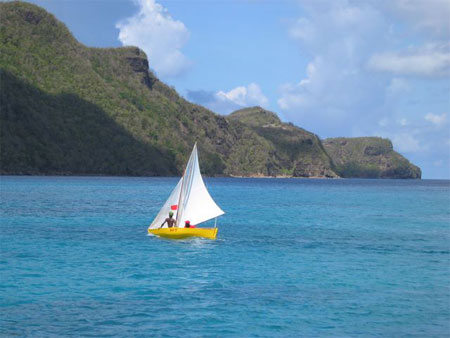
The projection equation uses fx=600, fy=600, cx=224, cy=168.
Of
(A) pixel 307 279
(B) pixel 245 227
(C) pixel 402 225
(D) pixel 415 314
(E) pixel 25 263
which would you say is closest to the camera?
(D) pixel 415 314

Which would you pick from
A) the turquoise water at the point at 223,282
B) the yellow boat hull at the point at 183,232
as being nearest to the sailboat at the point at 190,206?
the yellow boat hull at the point at 183,232

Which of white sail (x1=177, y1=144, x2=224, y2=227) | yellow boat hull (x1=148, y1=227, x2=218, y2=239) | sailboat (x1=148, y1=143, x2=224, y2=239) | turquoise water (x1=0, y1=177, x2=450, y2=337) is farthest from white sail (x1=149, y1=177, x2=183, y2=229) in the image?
turquoise water (x1=0, y1=177, x2=450, y2=337)

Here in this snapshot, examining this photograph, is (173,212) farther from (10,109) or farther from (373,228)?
(10,109)

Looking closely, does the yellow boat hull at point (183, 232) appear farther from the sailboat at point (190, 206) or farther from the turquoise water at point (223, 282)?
the turquoise water at point (223, 282)

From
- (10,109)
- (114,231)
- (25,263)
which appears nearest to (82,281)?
(25,263)

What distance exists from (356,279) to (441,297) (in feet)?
14.8

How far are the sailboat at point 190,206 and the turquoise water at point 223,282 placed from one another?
90 cm

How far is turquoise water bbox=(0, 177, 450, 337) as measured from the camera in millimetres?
19969

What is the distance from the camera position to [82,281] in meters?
26.7

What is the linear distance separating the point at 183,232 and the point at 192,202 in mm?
2583

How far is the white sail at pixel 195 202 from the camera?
4181 centimetres

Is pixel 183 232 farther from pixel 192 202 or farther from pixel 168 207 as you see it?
pixel 192 202

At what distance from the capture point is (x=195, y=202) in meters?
42.2

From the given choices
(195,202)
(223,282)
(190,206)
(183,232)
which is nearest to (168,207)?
(190,206)
